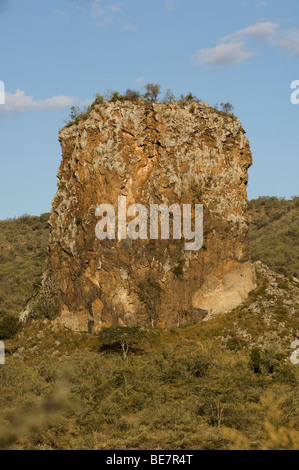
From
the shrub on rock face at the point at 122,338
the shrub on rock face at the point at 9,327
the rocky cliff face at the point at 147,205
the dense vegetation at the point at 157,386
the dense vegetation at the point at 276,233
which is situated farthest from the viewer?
the dense vegetation at the point at 276,233

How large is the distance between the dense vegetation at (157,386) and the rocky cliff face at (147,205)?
1574 millimetres

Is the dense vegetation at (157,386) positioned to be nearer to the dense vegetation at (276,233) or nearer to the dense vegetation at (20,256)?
the dense vegetation at (20,256)

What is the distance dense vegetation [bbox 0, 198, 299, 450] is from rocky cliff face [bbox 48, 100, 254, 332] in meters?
1.57

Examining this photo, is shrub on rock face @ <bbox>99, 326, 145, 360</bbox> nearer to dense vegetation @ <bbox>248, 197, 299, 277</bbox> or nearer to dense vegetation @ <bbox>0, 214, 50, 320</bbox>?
dense vegetation @ <bbox>0, 214, 50, 320</bbox>

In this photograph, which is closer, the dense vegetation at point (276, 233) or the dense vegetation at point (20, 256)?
the dense vegetation at point (20, 256)

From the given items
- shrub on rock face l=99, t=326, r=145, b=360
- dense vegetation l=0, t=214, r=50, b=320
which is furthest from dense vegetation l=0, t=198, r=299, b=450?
dense vegetation l=0, t=214, r=50, b=320

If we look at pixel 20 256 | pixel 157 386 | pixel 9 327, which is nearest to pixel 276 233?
pixel 20 256

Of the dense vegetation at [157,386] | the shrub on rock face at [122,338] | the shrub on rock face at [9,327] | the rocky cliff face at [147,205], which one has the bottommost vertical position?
the dense vegetation at [157,386]

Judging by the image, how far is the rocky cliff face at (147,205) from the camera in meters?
39.8

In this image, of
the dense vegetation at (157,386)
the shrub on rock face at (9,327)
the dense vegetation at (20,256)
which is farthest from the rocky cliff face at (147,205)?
the dense vegetation at (20,256)

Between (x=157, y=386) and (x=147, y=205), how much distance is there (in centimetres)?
1137

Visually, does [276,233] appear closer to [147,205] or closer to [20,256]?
[20,256]

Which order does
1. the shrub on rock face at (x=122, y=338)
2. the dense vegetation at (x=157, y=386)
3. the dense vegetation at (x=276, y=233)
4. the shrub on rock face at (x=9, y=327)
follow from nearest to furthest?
1. the dense vegetation at (x=157, y=386)
2. the shrub on rock face at (x=122, y=338)
3. the shrub on rock face at (x=9, y=327)
4. the dense vegetation at (x=276, y=233)
